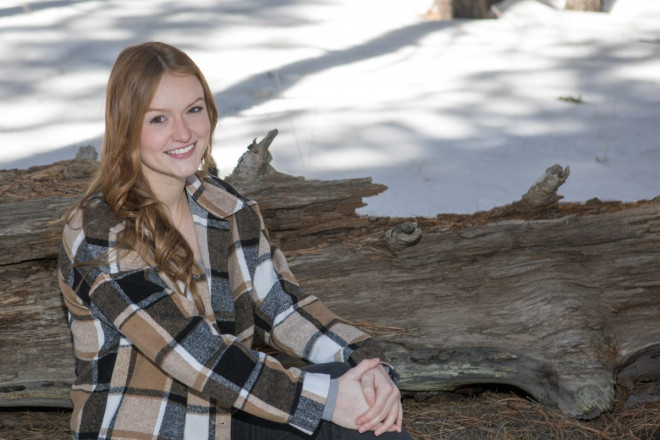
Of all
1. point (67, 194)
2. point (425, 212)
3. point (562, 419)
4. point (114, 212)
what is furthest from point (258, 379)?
point (425, 212)

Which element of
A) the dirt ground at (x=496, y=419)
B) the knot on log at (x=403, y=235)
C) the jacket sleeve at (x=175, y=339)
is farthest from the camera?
the knot on log at (x=403, y=235)

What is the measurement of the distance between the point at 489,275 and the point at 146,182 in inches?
58.6

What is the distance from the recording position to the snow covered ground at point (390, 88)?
17.9 ft

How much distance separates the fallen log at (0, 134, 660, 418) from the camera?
2814mm

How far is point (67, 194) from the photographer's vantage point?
128 inches

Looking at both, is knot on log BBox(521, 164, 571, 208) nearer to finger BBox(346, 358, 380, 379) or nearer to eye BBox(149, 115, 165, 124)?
finger BBox(346, 358, 380, 379)

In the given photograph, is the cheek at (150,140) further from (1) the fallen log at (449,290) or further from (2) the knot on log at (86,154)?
(2) the knot on log at (86,154)

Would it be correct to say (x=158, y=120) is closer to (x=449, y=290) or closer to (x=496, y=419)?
(x=449, y=290)

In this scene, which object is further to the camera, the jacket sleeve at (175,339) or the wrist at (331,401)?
the wrist at (331,401)

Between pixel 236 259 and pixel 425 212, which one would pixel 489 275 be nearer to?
pixel 236 259

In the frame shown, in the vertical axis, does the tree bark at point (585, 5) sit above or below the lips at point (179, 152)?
below

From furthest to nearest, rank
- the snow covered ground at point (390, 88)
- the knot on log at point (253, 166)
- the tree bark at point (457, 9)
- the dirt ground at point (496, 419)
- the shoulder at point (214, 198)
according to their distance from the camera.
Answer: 1. the tree bark at point (457, 9)
2. the snow covered ground at point (390, 88)
3. the knot on log at point (253, 166)
4. the dirt ground at point (496, 419)
5. the shoulder at point (214, 198)

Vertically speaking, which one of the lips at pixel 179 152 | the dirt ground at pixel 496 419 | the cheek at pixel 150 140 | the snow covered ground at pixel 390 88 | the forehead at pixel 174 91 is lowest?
the dirt ground at pixel 496 419

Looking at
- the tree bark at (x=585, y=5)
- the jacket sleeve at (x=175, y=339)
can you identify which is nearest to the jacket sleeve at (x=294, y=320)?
the jacket sleeve at (x=175, y=339)
